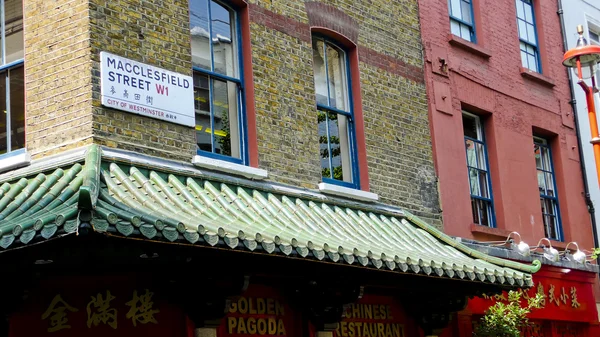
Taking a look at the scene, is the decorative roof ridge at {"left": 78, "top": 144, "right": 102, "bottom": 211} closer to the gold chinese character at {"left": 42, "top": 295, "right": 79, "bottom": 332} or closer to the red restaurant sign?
the gold chinese character at {"left": 42, "top": 295, "right": 79, "bottom": 332}

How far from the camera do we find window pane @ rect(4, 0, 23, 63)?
1142cm

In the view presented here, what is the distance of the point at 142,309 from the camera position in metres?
10.6

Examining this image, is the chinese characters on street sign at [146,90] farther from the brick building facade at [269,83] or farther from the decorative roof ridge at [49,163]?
the decorative roof ridge at [49,163]

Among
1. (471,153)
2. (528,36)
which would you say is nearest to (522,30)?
(528,36)

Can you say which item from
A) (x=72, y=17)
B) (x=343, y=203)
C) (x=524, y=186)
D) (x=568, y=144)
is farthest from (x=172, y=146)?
(x=568, y=144)

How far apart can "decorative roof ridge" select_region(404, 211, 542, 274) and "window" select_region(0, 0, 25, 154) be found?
233 inches

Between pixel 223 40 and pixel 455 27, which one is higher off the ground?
pixel 455 27

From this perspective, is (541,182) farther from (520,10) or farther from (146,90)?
(146,90)

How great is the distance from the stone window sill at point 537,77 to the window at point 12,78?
10141 millimetres

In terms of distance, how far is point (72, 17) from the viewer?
10.9 metres

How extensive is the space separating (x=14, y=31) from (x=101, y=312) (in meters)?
3.43

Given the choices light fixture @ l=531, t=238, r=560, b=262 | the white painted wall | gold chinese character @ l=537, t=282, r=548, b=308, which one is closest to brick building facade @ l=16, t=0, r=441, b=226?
gold chinese character @ l=537, t=282, r=548, b=308

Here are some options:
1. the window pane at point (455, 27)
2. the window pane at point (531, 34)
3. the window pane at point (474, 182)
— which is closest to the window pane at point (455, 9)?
the window pane at point (455, 27)

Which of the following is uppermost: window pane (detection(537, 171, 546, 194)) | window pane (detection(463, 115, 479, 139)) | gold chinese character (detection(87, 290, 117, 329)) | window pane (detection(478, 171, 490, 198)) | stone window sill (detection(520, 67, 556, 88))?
stone window sill (detection(520, 67, 556, 88))
